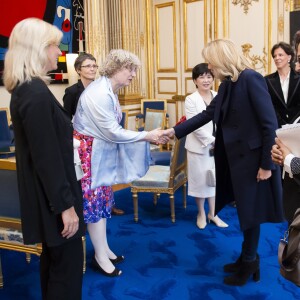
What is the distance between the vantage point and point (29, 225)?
177 cm

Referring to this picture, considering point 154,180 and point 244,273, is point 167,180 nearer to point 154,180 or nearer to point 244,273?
point 154,180

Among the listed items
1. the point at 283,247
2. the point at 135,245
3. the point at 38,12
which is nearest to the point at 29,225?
the point at 283,247

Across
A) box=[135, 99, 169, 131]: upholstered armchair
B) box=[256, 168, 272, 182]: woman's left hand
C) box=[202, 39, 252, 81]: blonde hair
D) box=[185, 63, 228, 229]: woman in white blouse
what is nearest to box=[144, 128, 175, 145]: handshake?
box=[185, 63, 228, 229]: woman in white blouse

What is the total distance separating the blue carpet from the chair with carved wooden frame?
36cm

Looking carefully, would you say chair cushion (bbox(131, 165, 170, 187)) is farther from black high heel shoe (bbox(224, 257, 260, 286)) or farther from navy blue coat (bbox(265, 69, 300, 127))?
black high heel shoe (bbox(224, 257, 260, 286))

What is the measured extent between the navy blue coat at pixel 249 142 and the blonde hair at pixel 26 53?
1.23m

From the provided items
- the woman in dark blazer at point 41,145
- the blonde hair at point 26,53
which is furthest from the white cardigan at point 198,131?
the blonde hair at point 26,53

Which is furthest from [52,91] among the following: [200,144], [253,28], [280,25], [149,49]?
[200,144]

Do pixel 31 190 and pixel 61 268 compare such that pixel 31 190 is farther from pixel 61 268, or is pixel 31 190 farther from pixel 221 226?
pixel 221 226

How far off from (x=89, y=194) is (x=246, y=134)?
1.10m

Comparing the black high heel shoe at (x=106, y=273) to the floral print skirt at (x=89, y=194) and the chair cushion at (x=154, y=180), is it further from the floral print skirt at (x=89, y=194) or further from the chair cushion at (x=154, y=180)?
the chair cushion at (x=154, y=180)

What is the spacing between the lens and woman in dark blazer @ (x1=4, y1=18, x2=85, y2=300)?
1.64 m

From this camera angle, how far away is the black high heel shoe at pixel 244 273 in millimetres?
2678

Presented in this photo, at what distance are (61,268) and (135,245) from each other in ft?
5.37
